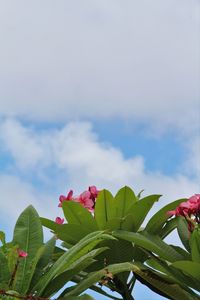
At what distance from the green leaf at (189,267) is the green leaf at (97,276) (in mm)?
256

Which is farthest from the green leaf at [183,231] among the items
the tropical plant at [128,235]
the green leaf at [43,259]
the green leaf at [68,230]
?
the green leaf at [43,259]

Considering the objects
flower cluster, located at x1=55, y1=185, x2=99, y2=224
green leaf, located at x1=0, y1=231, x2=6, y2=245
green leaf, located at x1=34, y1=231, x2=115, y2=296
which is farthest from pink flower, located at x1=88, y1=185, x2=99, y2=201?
green leaf, located at x1=34, y1=231, x2=115, y2=296

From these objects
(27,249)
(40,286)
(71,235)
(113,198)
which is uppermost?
(113,198)

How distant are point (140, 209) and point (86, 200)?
0.41 m

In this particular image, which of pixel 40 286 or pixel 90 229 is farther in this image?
pixel 90 229

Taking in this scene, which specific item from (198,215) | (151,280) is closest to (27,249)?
(151,280)

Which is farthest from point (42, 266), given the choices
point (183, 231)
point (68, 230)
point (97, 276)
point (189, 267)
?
point (183, 231)

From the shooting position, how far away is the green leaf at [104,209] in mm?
3195

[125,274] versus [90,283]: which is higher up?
[125,274]

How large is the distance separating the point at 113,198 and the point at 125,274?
1.24 feet

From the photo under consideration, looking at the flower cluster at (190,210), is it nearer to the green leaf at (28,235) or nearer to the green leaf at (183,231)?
the green leaf at (183,231)

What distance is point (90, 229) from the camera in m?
3.17

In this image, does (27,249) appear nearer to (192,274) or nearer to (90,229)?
(90,229)

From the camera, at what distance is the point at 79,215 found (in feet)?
10.3
